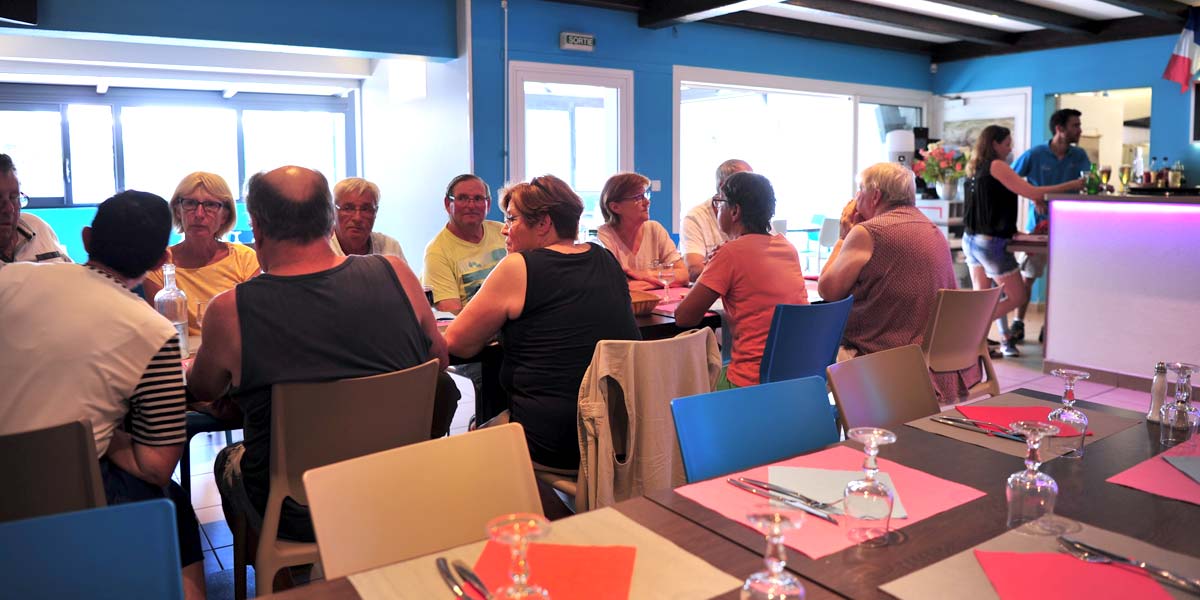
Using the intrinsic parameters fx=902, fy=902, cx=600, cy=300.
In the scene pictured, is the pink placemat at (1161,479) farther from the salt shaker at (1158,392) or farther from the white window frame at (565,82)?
the white window frame at (565,82)

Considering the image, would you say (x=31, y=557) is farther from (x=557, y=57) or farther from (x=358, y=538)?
(x=557, y=57)

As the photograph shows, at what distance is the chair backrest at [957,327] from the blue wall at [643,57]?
4.07m

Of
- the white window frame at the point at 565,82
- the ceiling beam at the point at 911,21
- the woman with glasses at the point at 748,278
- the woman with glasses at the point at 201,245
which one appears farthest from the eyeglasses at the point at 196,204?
the ceiling beam at the point at 911,21

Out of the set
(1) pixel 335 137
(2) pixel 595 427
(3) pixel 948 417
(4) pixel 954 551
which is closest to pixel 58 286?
(2) pixel 595 427

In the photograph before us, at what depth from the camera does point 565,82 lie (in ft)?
23.7

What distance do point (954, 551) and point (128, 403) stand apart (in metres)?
1.71

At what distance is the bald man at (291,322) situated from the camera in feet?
6.79

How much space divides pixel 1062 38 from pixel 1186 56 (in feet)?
4.78

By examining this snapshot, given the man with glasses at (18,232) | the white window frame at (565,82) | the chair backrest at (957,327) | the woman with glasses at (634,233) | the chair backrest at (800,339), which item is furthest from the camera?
the white window frame at (565,82)

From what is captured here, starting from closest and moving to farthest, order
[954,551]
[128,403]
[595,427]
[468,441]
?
[954,551], [468,441], [128,403], [595,427]

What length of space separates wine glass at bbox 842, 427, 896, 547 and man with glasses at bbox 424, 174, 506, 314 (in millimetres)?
2919

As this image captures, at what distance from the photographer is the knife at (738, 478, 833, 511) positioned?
1.53 m

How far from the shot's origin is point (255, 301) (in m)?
2.05

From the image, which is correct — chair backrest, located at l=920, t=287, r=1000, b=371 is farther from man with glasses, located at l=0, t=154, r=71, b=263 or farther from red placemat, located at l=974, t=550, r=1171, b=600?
man with glasses, located at l=0, t=154, r=71, b=263
